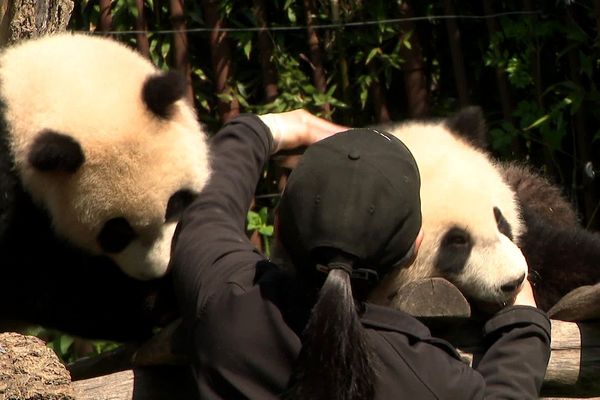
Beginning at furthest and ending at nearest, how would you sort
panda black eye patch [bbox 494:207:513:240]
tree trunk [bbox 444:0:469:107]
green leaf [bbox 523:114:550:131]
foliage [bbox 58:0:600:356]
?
tree trunk [bbox 444:0:469:107] → foliage [bbox 58:0:600:356] → green leaf [bbox 523:114:550:131] → panda black eye patch [bbox 494:207:513:240]

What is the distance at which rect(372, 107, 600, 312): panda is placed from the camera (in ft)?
10.4

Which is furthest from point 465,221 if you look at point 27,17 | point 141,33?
point 141,33

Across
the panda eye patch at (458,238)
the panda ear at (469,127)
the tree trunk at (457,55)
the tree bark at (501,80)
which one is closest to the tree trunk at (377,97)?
the tree trunk at (457,55)

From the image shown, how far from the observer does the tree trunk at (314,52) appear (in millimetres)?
6211

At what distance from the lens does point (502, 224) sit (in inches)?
136

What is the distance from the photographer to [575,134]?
6.12 m

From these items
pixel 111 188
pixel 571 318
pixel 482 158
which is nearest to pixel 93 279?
pixel 111 188

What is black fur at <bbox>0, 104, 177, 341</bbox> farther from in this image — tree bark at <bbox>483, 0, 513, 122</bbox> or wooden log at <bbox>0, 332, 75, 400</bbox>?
tree bark at <bbox>483, 0, 513, 122</bbox>

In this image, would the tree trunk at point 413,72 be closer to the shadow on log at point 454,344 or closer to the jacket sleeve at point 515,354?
the shadow on log at point 454,344

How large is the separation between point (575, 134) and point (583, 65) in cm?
42

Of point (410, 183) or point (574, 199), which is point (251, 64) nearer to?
point (574, 199)

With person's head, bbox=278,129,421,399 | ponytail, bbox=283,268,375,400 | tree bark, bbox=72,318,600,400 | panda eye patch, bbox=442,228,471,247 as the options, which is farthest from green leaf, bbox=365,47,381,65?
ponytail, bbox=283,268,375,400

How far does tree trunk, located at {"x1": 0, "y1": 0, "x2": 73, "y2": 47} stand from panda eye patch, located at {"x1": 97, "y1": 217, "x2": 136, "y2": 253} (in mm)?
909

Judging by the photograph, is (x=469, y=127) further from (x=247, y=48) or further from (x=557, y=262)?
(x=247, y=48)
